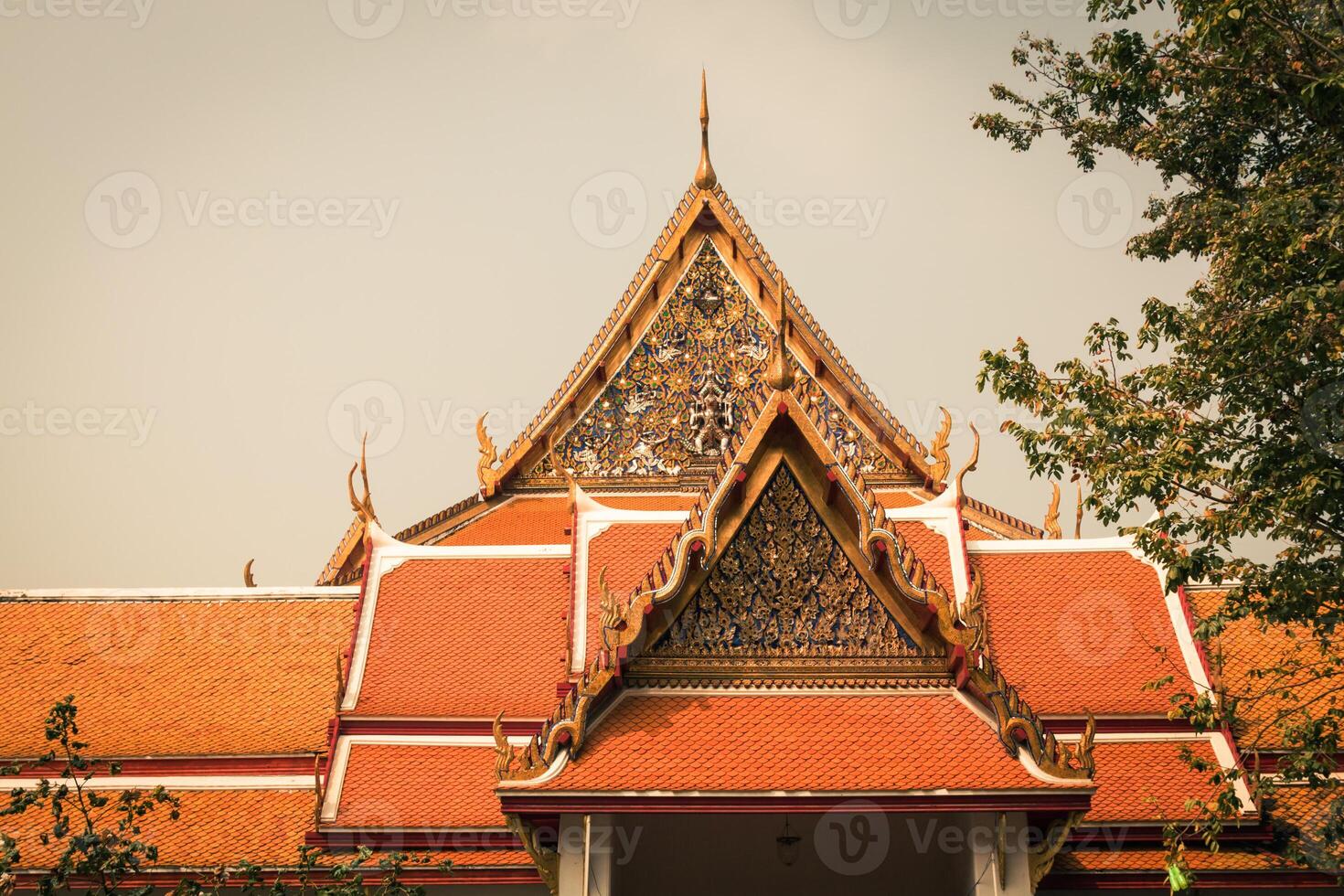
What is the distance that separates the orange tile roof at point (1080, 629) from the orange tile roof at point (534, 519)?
12.2 ft

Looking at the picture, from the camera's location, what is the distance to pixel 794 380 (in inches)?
410

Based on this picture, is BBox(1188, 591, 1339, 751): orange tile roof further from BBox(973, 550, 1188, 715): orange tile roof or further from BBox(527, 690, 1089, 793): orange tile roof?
BBox(527, 690, 1089, 793): orange tile roof

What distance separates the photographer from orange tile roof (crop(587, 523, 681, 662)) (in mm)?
12656

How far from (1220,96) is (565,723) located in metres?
6.94

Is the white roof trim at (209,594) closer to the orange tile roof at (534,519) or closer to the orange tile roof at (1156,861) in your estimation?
the orange tile roof at (534,519)

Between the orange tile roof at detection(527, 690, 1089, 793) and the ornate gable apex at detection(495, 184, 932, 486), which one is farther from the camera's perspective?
the ornate gable apex at detection(495, 184, 932, 486)

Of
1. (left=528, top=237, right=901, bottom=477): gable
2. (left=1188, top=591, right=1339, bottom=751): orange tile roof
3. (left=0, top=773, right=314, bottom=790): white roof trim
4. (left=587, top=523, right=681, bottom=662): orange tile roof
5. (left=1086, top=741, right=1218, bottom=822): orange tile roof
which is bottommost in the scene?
(left=1086, top=741, right=1218, bottom=822): orange tile roof

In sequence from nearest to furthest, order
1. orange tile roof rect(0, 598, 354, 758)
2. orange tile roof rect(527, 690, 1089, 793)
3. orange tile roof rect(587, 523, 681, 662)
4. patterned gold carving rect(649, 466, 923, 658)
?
orange tile roof rect(527, 690, 1089, 793)
patterned gold carving rect(649, 466, 923, 658)
orange tile roof rect(587, 523, 681, 662)
orange tile roof rect(0, 598, 354, 758)

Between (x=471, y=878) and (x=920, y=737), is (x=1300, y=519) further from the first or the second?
(x=471, y=878)

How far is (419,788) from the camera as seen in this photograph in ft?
38.5

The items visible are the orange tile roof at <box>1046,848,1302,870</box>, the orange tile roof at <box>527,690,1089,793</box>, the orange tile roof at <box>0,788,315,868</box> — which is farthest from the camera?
the orange tile roof at <box>0,788,315,868</box>

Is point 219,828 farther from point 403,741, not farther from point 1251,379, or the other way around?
point 1251,379

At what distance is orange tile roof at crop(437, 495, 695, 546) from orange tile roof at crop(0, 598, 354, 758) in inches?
82.7

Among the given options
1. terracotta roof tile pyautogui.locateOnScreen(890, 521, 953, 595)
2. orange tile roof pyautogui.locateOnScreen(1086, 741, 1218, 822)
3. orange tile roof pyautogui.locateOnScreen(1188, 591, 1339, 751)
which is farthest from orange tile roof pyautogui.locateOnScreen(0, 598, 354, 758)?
orange tile roof pyautogui.locateOnScreen(1188, 591, 1339, 751)
